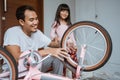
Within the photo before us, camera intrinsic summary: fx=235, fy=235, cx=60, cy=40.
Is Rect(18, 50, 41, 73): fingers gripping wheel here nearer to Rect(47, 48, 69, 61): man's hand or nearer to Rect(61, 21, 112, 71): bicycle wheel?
Rect(47, 48, 69, 61): man's hand

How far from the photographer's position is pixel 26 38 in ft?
6.05

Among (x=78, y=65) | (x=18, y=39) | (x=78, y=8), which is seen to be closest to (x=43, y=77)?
(x=78, y=65)

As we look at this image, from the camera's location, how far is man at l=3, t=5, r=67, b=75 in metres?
1.65

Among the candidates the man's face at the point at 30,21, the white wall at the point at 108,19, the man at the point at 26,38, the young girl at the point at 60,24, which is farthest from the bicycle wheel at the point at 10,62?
the white wall at the point at 108,19

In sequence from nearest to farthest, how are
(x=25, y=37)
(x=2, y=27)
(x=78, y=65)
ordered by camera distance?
(x=78, y=65)
(x=25, y=37)
(x=2, y=27)

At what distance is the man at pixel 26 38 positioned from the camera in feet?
5.41

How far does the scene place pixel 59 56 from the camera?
164cm

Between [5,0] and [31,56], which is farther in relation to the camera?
[5,0]

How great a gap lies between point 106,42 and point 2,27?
193 centimetres

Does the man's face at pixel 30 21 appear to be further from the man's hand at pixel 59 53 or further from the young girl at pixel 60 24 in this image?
the young girl at pixel 60 24

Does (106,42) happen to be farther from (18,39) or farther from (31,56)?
(18,39)

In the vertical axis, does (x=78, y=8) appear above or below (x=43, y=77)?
above

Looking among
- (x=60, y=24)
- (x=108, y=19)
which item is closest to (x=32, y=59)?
(x=60, y=24)

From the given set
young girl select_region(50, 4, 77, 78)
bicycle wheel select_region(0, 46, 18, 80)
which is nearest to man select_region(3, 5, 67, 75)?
bicycle wheel select_region(0, 46, 18, 80)
